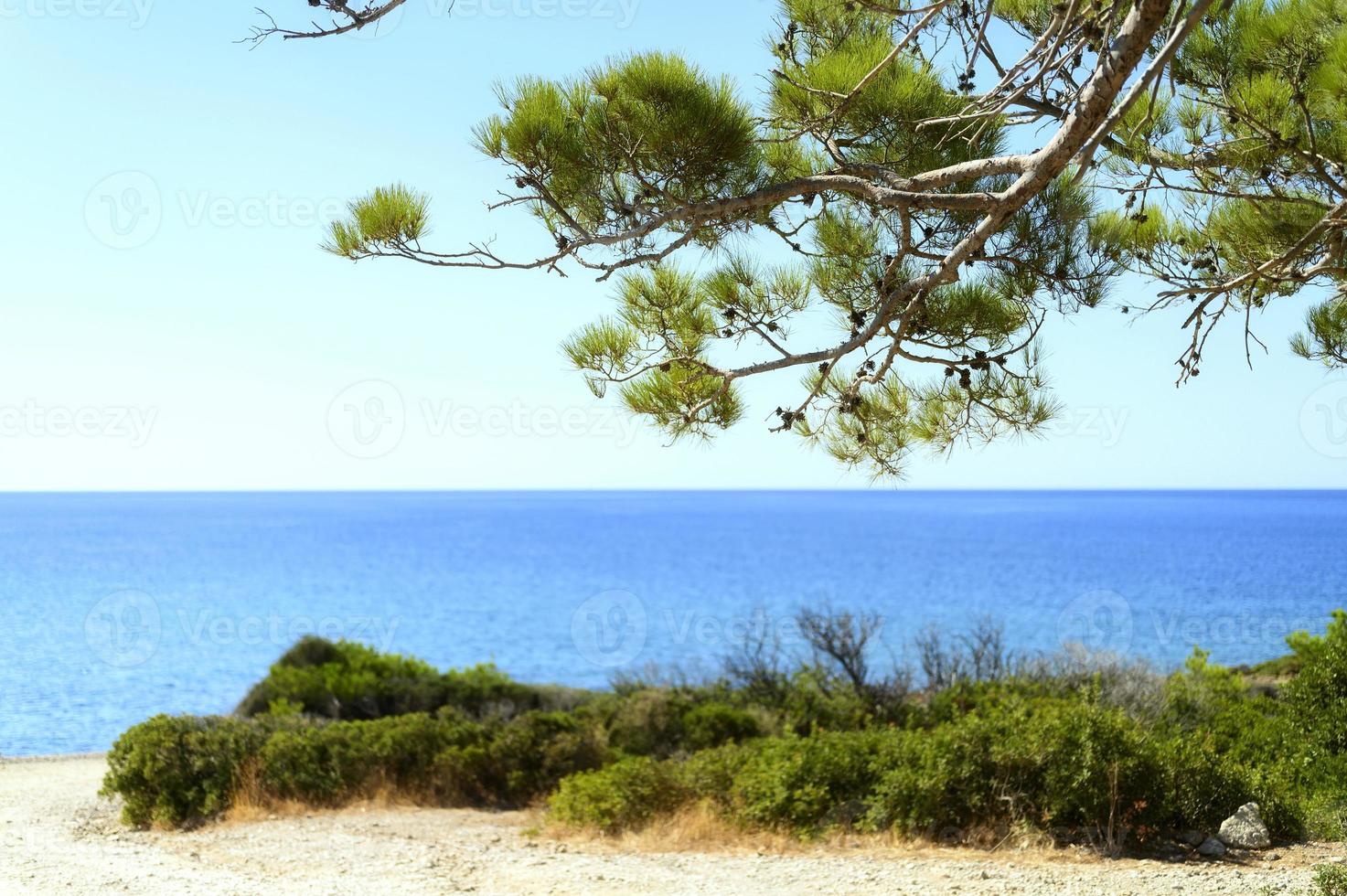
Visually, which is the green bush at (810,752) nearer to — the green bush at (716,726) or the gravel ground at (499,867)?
the green bush at (716,726)

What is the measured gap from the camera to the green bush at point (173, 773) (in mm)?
7461

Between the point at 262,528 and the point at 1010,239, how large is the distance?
107159 mm

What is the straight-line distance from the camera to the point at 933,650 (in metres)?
11.3

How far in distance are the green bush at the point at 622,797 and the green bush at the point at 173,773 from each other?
252 centimetres

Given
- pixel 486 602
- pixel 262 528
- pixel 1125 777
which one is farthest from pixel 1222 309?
pixel 262 528

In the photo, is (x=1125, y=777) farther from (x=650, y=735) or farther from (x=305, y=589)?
(x=305, y=589)

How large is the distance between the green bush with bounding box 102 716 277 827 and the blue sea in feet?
16.3

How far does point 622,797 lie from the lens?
6.66 m

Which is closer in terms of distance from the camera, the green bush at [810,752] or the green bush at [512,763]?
the green bush at [810,752]

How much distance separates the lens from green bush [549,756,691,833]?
6.65 meters

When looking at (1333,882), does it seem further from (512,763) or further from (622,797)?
(512,763)

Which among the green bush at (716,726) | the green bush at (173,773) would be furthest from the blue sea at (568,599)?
the green bush at (173,773)

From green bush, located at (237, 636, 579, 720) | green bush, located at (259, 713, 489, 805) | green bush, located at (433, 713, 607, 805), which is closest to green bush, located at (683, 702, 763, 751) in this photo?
green bush, located at (433, 713, 607, 805)

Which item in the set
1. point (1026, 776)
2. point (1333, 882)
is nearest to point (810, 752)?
Answer: point (1026, 776)
